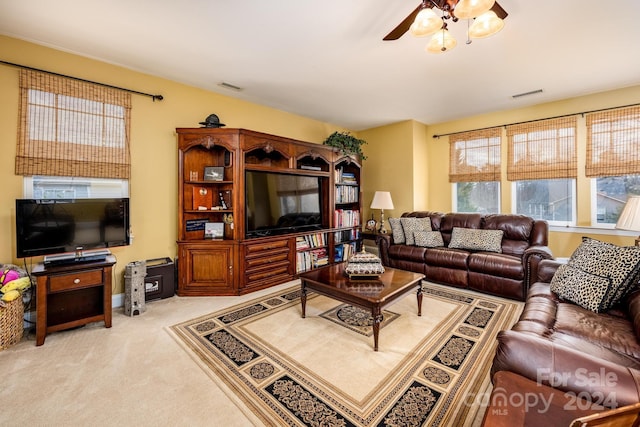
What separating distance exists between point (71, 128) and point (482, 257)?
4.79 m

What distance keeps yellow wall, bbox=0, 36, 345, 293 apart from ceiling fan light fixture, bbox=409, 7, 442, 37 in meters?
2.97

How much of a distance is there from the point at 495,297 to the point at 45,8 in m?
5.10

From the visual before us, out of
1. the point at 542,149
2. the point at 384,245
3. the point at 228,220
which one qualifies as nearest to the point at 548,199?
the point at 542,149

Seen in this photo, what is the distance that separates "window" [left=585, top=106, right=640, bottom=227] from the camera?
3.52 meters

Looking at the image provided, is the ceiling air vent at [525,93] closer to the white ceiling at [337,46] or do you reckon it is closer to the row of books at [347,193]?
Result: the white ceiling at [337,46]

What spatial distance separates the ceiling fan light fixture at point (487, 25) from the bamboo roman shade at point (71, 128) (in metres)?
3.44

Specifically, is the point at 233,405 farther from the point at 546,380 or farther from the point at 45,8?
the point at 45,8

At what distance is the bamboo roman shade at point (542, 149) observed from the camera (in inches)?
156

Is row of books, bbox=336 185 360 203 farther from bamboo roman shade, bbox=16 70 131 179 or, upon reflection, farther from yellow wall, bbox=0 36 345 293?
bamboo roman shade, bbox=16 70 131 179

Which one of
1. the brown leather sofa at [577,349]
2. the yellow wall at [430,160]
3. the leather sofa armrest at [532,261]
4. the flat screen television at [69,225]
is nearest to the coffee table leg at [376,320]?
the brown leather sofa at [577,349]

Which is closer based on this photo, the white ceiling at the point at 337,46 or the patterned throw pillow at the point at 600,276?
the patterned throw pillow at the point at 600,276

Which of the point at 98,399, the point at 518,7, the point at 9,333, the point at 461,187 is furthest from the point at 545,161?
the point at 9,333

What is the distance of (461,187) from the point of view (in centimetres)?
511

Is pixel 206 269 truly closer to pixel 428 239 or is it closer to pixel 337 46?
pixel 337 46
